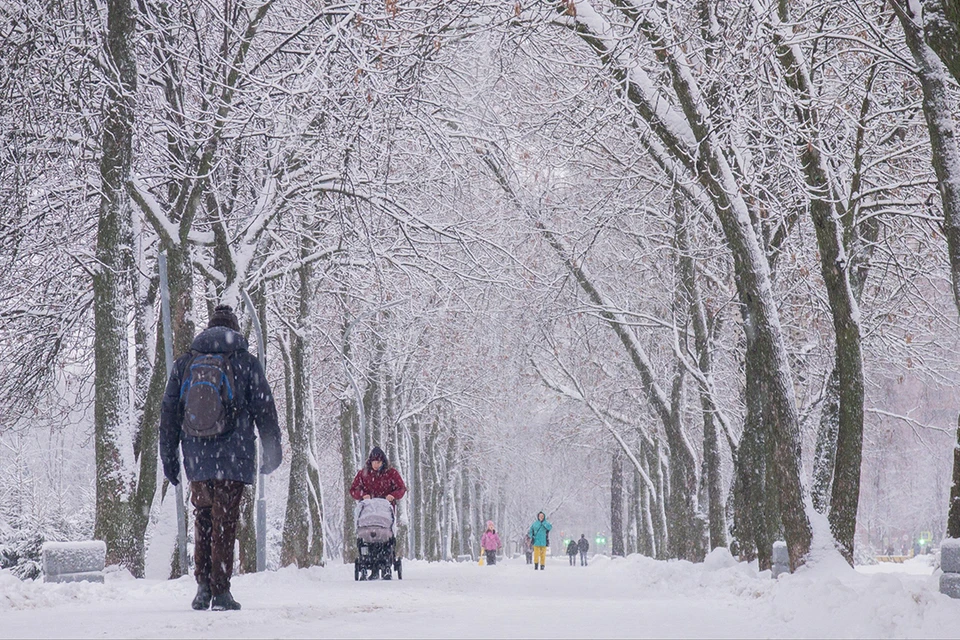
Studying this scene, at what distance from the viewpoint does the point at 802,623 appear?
736 centimetres

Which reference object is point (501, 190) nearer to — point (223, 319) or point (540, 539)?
point (223, 319)

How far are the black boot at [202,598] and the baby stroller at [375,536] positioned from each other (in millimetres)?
8014

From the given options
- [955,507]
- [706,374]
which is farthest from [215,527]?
[706,374]

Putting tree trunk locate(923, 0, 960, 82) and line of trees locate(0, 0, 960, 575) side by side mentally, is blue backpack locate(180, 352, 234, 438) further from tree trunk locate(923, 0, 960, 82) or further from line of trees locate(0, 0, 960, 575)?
tree trunk locate(923, 0, 960, 82)

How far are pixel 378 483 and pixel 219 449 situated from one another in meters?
8.83

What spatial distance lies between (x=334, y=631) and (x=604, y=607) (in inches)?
140

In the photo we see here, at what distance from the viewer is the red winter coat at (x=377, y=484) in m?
16.4

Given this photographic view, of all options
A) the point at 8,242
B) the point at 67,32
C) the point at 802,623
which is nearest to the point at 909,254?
the point at 802,623

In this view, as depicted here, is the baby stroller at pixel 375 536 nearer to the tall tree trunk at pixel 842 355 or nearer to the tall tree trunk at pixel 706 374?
the tall tree trunk at pixel 842 355

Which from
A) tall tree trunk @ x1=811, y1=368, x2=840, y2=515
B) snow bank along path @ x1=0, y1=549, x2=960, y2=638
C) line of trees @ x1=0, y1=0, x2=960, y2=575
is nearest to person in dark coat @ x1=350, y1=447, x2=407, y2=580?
line of trees @ x1=0, y1=0, x2=960, y2=575

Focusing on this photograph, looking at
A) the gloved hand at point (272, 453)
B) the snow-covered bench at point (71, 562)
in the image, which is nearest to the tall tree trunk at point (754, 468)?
the snow-covered bench at point (71, 562)

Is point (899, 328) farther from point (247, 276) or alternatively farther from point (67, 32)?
point (67, 32)

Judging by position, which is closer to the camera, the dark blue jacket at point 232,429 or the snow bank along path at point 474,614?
the snow bank along path at point 474,614

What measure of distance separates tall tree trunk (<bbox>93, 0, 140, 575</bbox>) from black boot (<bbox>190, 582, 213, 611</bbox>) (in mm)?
5912
